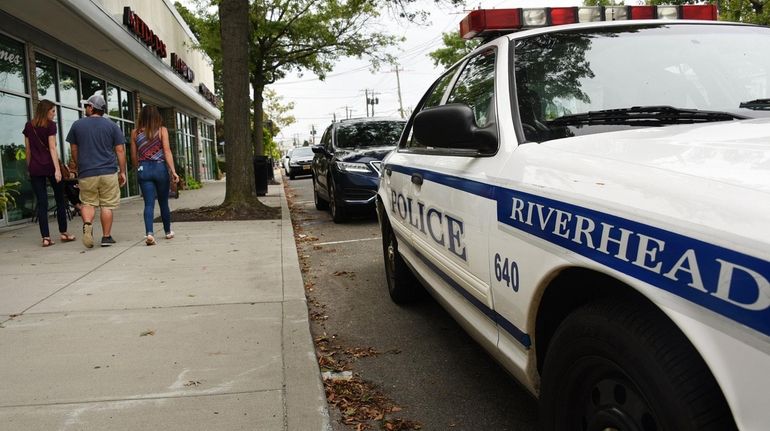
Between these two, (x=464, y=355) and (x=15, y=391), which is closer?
(x=15, y=391)

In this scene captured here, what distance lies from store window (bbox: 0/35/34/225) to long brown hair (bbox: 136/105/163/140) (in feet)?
11.7

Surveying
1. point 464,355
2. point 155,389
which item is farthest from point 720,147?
point 155,389

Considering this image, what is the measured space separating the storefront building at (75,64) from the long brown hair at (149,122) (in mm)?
2580

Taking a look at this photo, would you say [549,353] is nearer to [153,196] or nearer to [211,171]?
[153,196]

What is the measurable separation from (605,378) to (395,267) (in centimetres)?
302

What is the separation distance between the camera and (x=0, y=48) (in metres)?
9.34

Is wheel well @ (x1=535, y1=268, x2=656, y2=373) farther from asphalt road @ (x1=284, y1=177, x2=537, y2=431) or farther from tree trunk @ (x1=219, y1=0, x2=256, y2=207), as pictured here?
tree trunk @ (x1=219, y1=0, x2=256, y2=207)

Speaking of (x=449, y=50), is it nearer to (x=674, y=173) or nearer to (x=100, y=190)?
(x=100, y=190)

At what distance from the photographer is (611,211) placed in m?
1.58

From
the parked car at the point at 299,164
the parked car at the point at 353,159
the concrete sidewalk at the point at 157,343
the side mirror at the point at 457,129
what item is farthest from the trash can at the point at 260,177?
the parked car at the point at 299,164

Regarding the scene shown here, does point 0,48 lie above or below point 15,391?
above

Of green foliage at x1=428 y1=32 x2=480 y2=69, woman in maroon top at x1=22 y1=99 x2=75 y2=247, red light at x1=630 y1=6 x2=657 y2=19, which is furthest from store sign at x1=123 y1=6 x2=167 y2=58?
green foliage at x1=428 y1=32 x2=480 y2=69

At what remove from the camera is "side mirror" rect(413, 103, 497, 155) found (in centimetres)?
246

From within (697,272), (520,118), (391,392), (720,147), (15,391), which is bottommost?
(391,392)
